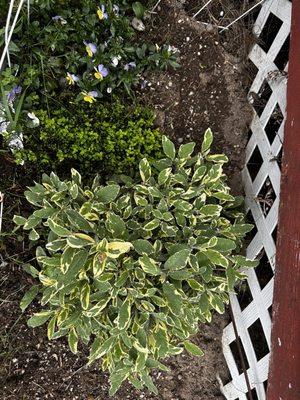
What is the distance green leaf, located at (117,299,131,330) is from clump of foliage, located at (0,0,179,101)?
0.86 m

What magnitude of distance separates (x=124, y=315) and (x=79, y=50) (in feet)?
3.69

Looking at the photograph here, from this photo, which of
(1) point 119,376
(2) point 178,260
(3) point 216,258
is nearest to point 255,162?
(3) point 216,258

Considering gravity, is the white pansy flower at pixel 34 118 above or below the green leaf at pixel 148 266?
above

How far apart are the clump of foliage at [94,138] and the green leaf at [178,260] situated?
62cm

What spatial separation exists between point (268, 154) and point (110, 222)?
80 cm

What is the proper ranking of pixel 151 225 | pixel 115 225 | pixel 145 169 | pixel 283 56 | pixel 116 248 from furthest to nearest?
pixel 283 56, pixel 145 169, pixel 151 225, pixel 115 225, pixel 116 248

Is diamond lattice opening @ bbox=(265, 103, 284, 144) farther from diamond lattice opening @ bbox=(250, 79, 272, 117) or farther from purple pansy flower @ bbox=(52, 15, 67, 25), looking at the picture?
purple pansy flower @ bbox=(52, 15, 67, 25)

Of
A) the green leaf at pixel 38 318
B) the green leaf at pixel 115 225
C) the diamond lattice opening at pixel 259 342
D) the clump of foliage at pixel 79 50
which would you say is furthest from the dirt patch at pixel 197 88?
the green leaf at pixel 38 318

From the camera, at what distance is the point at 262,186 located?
2166 millimetres

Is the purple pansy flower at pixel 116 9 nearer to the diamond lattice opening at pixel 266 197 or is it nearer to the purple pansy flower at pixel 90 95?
the purple pansy flower at pixel 90 95

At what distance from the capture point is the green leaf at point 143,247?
1.69 meters

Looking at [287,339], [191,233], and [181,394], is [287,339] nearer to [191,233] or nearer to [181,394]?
[191,233]

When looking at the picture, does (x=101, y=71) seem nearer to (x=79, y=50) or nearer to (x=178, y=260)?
(x=79, y=50)

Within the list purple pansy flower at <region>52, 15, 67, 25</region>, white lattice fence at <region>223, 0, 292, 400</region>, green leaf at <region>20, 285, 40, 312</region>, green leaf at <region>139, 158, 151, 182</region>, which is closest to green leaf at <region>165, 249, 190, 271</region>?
green leaf at <region>139, 158, 151, 182</region>
